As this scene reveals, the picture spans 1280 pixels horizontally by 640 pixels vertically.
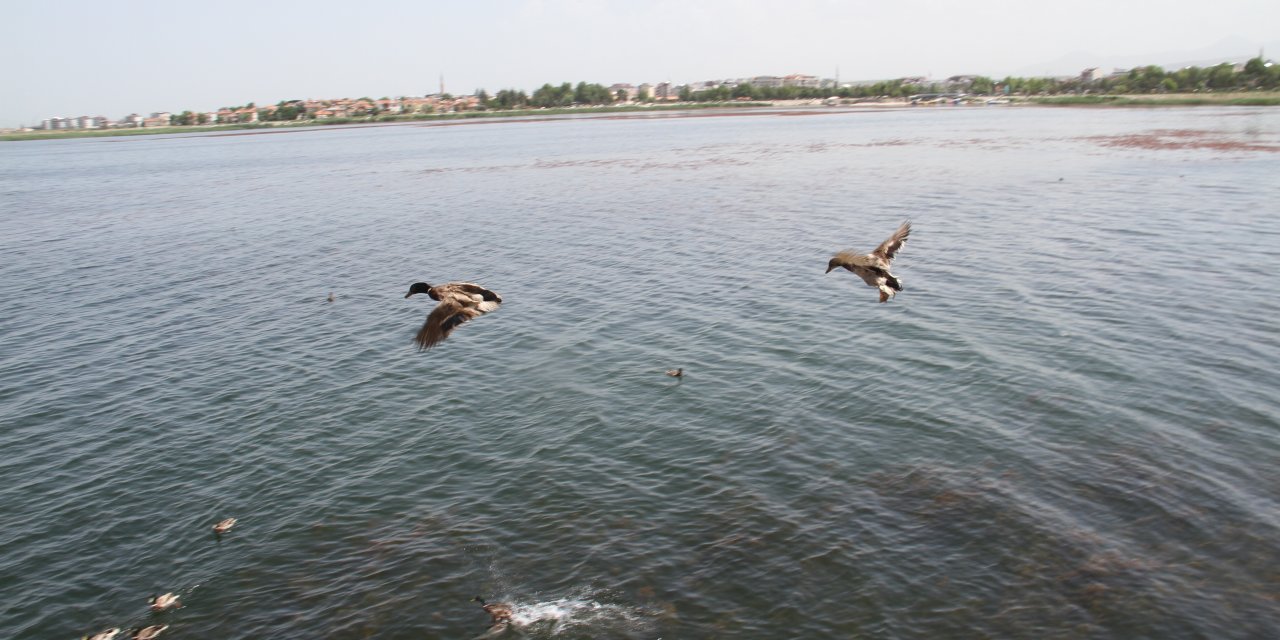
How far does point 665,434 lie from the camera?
22.9m

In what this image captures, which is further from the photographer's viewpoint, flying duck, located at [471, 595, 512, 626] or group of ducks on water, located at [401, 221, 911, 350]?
group of ducks on water, located at [401, 221, 911, 350]

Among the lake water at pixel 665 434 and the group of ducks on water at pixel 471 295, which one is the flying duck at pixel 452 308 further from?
the lake water at pixel 665 434

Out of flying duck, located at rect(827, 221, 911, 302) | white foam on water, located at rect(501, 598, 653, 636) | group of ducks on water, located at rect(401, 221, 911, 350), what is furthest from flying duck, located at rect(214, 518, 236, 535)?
flying duck, located at rect(827, 221, 911, 302)

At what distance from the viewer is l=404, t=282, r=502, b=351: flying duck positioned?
16688 millimetres

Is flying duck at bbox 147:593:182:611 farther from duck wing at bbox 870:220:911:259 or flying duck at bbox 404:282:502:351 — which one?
duck wing at bbox 870:220:911:259

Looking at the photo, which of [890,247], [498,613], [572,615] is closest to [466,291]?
[498,613]

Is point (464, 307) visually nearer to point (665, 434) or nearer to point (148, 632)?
point (665, 434)

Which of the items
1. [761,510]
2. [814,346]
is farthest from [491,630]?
[814,346]

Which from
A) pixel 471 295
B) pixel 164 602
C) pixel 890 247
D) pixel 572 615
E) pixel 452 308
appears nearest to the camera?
pixel 572 615

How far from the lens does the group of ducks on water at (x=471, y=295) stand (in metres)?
16.9

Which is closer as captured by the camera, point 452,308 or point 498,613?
point 498,613

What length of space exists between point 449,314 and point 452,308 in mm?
190

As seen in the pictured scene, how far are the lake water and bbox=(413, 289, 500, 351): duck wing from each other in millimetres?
4593

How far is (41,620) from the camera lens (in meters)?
16.1
